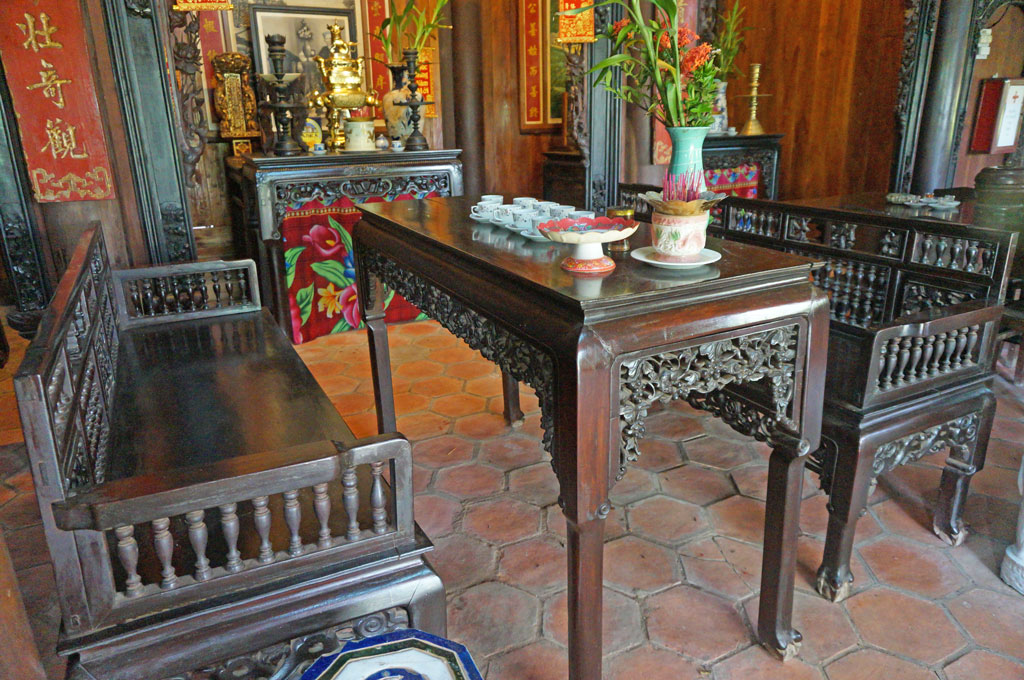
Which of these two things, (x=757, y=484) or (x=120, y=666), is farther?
(x=757, y=484)

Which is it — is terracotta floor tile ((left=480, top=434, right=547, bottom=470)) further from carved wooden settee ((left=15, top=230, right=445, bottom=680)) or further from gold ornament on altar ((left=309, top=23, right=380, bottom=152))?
gold ornament on altar ((left=309, top=23, right=380, bottom=152))

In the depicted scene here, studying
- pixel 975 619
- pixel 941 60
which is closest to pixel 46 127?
pixel 975 619

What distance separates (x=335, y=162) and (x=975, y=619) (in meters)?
3.39

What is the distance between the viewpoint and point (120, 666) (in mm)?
1075

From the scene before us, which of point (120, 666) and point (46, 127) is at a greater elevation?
point (46, 127)

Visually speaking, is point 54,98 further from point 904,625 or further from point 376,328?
point 904,625

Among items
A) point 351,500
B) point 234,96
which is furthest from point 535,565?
point 234,96

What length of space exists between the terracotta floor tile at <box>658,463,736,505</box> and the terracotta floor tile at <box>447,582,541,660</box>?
741 millimetres

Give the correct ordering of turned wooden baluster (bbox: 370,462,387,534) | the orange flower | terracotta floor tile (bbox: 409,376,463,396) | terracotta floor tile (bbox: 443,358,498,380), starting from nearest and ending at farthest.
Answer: turned wooden baluster (bbox: 370,462,387,534), the orange flower, terracotta floor tile (bbox: 409,376,463,396), terracotta floor tile (bbox: 443,358,498,380)

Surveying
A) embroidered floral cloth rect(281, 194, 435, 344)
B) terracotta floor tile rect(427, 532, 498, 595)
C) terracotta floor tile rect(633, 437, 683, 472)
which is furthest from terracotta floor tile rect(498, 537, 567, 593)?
embroidered floral cloth rect(281, 194, 435, 344)

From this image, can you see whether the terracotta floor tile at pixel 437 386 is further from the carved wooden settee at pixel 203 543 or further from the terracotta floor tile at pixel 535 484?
the carved wooden settee at pixel 203 543

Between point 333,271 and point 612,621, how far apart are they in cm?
287

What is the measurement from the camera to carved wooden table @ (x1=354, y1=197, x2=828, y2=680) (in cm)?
117

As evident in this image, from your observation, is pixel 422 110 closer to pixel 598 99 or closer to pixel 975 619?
pixel 598 99
